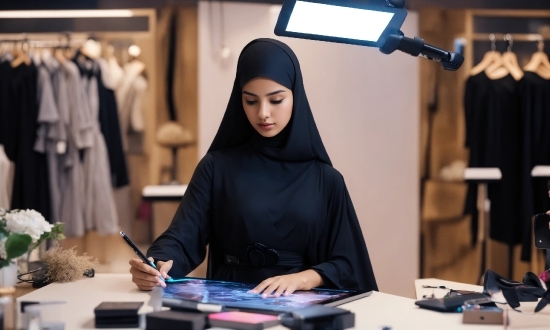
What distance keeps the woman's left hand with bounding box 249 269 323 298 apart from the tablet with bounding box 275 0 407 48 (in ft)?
2.19

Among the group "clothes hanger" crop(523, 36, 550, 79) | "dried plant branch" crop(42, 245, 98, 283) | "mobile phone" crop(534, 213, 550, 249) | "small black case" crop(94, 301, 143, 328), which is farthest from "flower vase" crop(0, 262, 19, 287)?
"clothes hanger" crop(523, 36, 550, 79)

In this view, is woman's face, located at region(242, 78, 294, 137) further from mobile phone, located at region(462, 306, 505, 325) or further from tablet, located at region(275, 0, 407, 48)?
mobile phone, located at region(462, 306, 505, 325)

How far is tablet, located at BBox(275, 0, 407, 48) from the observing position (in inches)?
71.9

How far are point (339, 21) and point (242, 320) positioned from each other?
867mm

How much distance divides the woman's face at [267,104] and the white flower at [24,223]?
29.3 inches

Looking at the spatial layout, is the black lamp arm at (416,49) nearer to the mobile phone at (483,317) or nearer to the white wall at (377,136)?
the mobile phone at (483,317)

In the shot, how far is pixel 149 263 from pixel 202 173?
0.55 metres

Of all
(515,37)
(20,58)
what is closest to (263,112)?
(20,58)

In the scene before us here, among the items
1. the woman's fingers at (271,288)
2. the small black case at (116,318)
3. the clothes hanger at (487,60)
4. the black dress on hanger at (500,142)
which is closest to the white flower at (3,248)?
the small black case at (116,318)

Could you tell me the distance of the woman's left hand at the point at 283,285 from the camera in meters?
1.83

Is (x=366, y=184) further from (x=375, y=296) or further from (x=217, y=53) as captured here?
(x=375, y=296)

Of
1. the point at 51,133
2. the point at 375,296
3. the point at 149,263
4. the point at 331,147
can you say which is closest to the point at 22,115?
the point at 51,133

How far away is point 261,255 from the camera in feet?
7.32

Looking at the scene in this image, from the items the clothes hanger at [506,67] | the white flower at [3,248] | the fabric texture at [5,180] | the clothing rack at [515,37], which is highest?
the clothing rack at [515,37]
